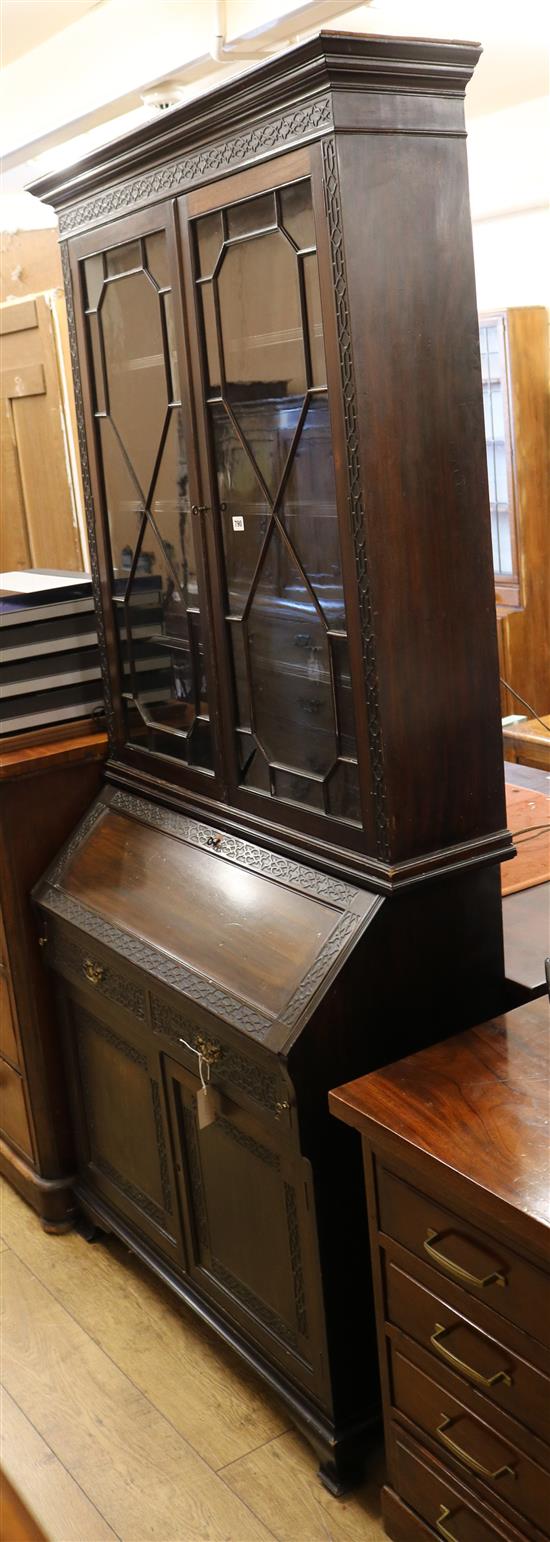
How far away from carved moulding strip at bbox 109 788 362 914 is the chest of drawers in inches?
10.2

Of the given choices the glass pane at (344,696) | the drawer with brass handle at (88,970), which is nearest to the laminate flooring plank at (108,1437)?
the drawer with brass handle at (88,970)

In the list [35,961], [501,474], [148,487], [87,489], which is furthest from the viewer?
[501,474]

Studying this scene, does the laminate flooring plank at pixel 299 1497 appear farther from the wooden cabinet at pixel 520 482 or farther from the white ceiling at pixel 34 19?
the wooden cabinet at pixel 520 482

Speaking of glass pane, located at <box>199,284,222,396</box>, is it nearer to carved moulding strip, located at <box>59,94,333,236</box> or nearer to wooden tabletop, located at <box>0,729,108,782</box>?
carved moulding strip, located at <box>59,94,333,236</box>

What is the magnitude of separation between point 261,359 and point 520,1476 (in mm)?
1500

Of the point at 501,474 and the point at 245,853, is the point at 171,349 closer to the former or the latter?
the point at 245,853

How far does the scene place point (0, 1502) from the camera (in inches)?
36.6

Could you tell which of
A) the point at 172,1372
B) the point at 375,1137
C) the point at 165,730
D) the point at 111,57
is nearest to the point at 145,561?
the point at 165,730

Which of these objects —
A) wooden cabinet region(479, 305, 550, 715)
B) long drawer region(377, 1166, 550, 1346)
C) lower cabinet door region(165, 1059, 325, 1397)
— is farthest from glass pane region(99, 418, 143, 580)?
wooden cabinet region(479, 305, 550, 715)

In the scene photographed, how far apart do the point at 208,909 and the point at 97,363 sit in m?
1.00

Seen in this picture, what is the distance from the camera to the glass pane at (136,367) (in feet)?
7.10

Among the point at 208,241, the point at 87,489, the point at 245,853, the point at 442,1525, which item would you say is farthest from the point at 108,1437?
the point at 208,241

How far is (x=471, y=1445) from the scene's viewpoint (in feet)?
5.51

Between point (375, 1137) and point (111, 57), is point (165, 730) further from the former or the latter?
point (111, 57)
